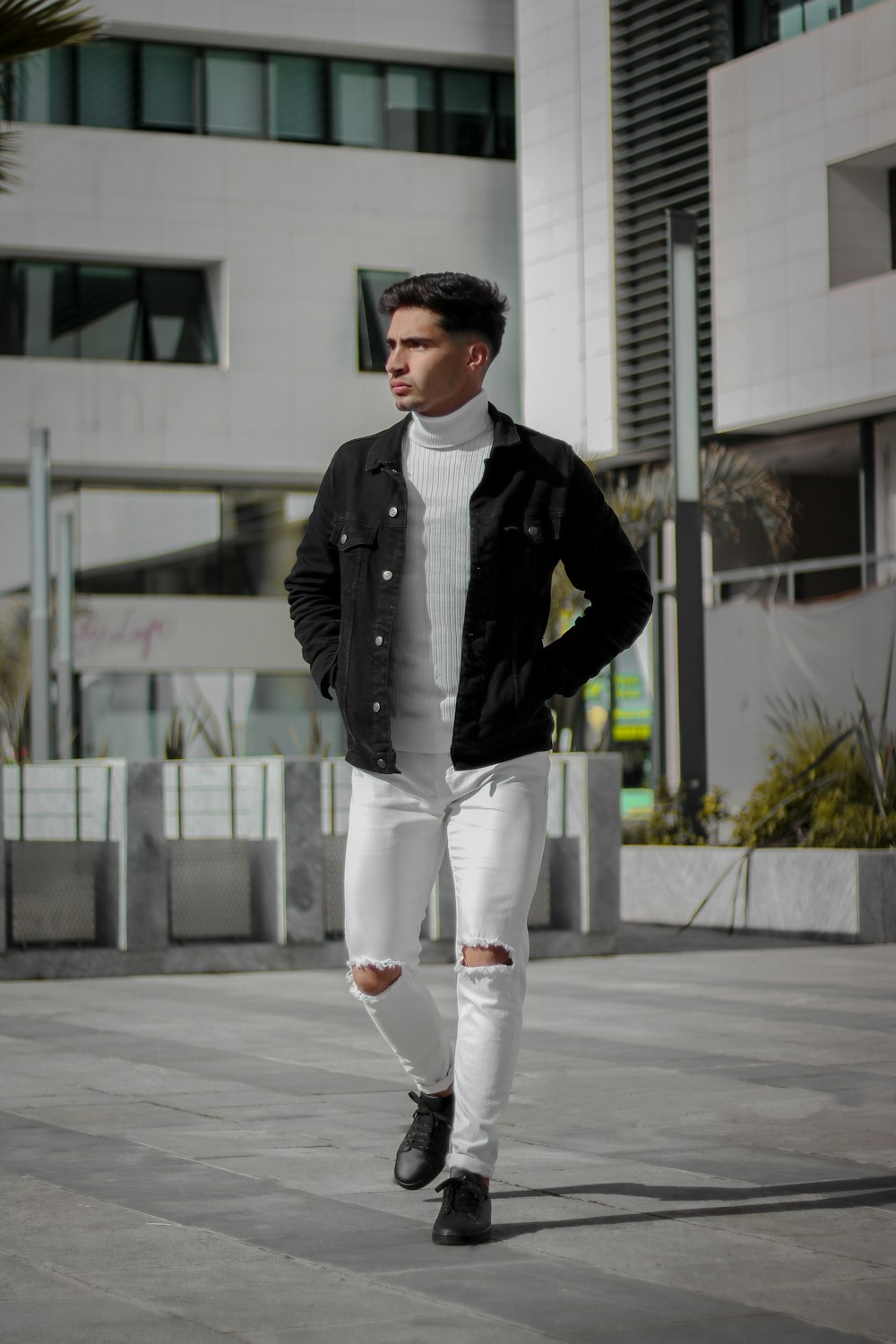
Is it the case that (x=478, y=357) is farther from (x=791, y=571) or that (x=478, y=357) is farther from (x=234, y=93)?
(x=234, y=93)

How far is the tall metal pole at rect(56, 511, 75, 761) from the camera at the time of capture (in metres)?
30.8

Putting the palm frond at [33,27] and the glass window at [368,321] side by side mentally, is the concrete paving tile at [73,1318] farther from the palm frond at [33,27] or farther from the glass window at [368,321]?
the glass window at [368,321]

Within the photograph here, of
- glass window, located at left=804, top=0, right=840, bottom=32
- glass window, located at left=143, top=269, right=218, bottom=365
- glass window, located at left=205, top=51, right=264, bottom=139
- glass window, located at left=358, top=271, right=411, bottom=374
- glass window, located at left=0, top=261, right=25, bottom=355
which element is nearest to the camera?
glass window, located at left=804, top=0, right=840, bottom=32

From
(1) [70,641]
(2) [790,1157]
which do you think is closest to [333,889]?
(2) [790,1157]

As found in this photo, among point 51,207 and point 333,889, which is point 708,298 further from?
point 333,889

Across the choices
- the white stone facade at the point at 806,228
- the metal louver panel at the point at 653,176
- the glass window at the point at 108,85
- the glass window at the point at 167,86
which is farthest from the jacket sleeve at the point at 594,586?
the glass window at the point at 167,86

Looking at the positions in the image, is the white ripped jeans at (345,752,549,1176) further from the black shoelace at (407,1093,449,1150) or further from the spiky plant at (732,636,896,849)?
the spiky plant at (732,636,896,849)

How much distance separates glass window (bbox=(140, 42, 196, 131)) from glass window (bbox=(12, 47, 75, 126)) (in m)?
1.25

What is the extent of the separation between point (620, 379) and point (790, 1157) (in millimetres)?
24897

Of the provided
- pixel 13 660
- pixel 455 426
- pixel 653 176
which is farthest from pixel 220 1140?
pixel 13 660

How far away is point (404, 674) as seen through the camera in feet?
15.3

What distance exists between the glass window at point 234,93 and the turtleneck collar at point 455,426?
110ft

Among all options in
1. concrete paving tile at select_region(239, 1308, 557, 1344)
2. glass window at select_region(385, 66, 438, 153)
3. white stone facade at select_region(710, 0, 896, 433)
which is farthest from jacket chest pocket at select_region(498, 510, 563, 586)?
glass window at select_region(385, 66, 438, 153)

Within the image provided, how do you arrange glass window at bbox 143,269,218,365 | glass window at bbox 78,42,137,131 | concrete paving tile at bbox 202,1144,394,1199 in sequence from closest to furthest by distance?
1. concrete paving tile at bbox 202,1144,394,1199
2. glass window at bbox 78,42,137,131
3. glass window at bbox 143,269,218,365
